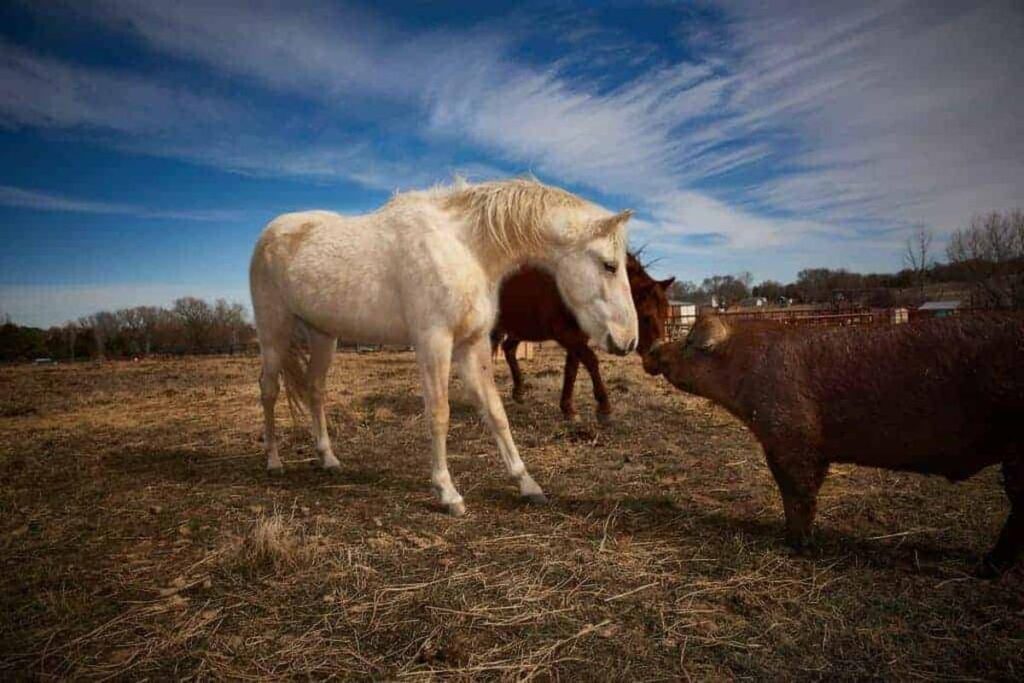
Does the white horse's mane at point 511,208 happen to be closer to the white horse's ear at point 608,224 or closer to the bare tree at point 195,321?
the white horse's ear at point 608,224

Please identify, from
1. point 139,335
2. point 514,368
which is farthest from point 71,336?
point 514,368

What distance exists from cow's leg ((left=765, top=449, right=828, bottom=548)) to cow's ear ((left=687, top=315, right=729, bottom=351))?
814 millimetres

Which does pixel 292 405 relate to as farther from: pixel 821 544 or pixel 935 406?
pixel 935 406

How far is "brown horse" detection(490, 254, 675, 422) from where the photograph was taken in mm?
7078

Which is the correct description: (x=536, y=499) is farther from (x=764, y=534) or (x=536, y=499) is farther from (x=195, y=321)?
(x=195, y=321)

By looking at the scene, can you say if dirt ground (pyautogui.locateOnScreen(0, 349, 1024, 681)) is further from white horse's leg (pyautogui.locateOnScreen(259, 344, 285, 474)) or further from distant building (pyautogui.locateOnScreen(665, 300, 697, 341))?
distant building (pyautogui.locateOnScreen(665, 300, 697, 341))

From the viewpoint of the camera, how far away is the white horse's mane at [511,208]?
13.6 feet

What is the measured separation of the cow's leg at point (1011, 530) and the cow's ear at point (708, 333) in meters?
1.59

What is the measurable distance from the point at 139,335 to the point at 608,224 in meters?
43.4

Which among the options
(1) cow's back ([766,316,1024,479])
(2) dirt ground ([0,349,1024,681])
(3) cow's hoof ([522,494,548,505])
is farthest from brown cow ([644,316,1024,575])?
(3) cow's hoof ([522,494,548,505])

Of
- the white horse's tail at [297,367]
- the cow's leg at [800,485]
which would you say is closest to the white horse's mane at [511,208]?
the white horse's tail at [297,367]

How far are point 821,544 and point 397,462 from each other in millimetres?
3883

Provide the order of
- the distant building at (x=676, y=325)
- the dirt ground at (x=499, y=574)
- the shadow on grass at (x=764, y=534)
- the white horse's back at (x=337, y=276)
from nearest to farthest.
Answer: the dirt ground at (x=499, y=574)
the shadow on grass at (x=764, y=534)
the white horse's back at (x=337, y=276)
the distant building at (x=676, y=325)

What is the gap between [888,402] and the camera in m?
2.79
